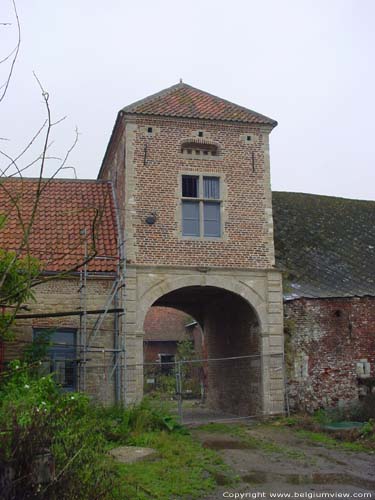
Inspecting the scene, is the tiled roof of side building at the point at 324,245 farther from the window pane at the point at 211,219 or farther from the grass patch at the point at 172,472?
the grass patch at the point at 172,472

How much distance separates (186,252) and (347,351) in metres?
5.15

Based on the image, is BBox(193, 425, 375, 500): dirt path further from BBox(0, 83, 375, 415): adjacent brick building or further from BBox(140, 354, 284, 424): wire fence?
BBox(0, 83, 375, 415): adjacent brick building

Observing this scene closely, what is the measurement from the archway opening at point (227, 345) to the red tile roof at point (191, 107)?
4732 mm

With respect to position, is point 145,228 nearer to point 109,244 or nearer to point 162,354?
point 109,244

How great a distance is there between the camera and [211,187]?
16438 mm

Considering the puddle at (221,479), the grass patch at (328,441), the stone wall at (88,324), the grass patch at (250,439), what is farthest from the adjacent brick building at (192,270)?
the puddle at (221,479)

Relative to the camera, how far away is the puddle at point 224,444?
11.6m

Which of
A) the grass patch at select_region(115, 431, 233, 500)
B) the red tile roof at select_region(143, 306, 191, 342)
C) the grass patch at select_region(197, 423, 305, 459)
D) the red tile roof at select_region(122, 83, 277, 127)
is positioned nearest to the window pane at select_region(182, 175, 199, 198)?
the red tile roof at select_region(122, 83, 277, 127)

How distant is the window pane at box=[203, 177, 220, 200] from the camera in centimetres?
1636

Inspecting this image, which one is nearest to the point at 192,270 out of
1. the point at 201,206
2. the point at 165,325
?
the point at 201,206

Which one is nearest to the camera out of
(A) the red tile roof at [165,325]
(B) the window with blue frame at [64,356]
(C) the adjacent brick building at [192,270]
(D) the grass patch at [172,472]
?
(D) the grass patch at [172,472]

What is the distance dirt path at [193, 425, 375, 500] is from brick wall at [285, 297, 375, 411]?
237 cm

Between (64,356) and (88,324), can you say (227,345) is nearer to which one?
(88,324)

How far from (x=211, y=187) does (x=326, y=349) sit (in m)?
5.33
